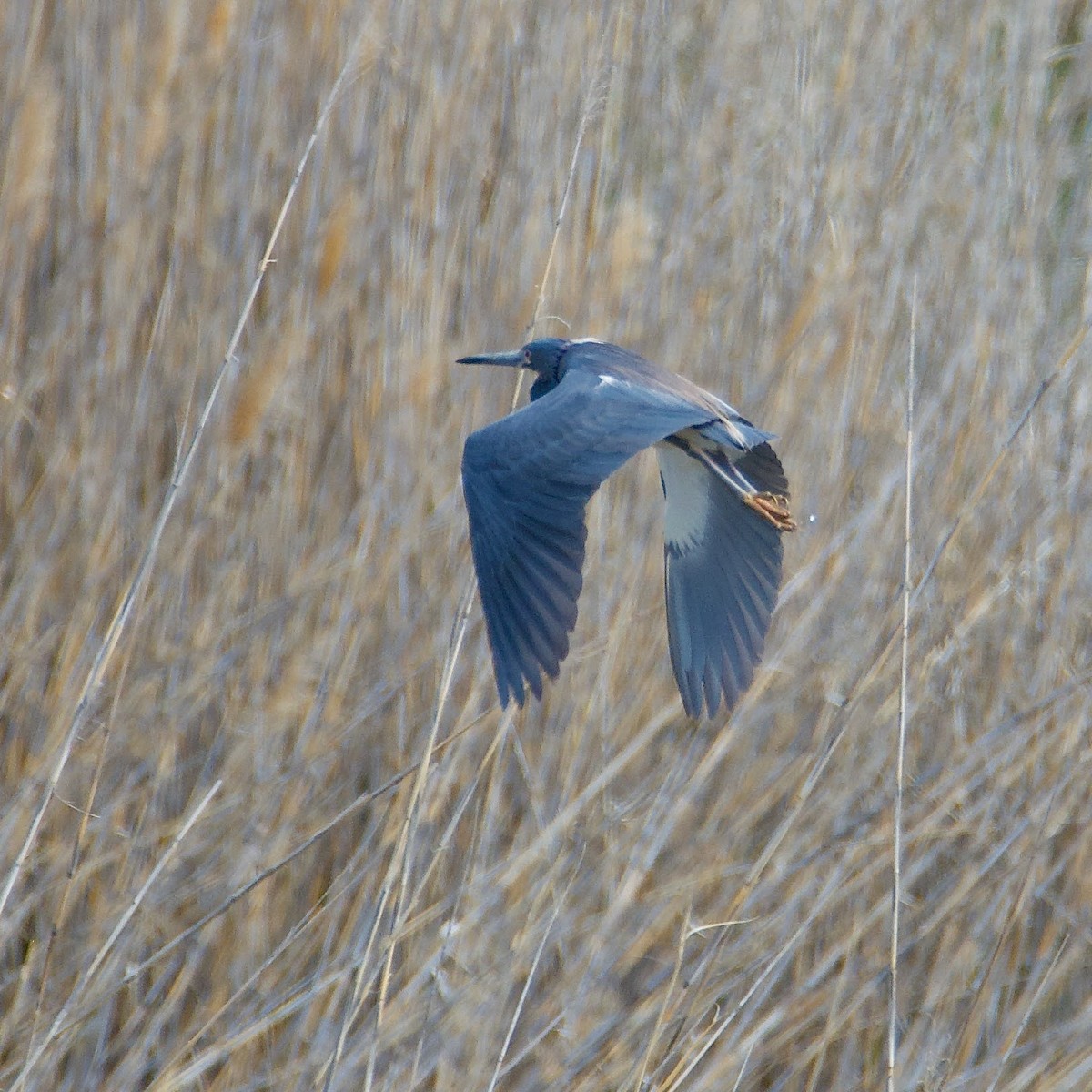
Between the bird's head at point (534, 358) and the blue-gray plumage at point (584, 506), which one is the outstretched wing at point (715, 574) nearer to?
the blue-gray plumage at point (584, 506)

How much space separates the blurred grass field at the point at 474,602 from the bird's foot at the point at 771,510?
12 centimetres

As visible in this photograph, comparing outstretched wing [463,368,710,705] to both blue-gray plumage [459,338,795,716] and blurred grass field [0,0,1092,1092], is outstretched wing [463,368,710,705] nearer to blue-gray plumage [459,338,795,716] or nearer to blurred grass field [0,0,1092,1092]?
blue-gray plumage [459,338,795,716]

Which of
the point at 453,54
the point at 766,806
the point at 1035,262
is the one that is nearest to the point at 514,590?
the point at 766,806

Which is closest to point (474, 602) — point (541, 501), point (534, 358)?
point (541, 501)

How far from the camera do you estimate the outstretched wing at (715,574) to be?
1.73 meters

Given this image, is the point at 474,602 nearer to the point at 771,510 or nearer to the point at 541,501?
the point at 541,501

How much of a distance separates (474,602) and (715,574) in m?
0.35

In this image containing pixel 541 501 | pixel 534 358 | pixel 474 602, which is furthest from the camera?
pixel 534 358

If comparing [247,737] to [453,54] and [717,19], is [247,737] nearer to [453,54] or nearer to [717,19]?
[453,54]

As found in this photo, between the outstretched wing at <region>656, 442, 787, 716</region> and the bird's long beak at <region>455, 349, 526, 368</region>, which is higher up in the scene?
the bird's long beak at <region>455, 349, 526, 368</region>

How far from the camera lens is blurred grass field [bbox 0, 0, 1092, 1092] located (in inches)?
64.6

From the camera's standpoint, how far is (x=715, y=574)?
1917 mm

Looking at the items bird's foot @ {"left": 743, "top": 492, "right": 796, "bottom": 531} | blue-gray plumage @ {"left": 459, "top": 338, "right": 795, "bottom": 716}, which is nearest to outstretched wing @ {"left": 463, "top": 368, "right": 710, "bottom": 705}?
blue-gray plumage @ {"left": 459, "top": 338, "right": 795, "bottom": 716}

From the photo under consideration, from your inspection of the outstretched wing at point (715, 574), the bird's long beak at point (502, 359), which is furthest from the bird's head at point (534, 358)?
the outstretched wing at point (715, 574)
